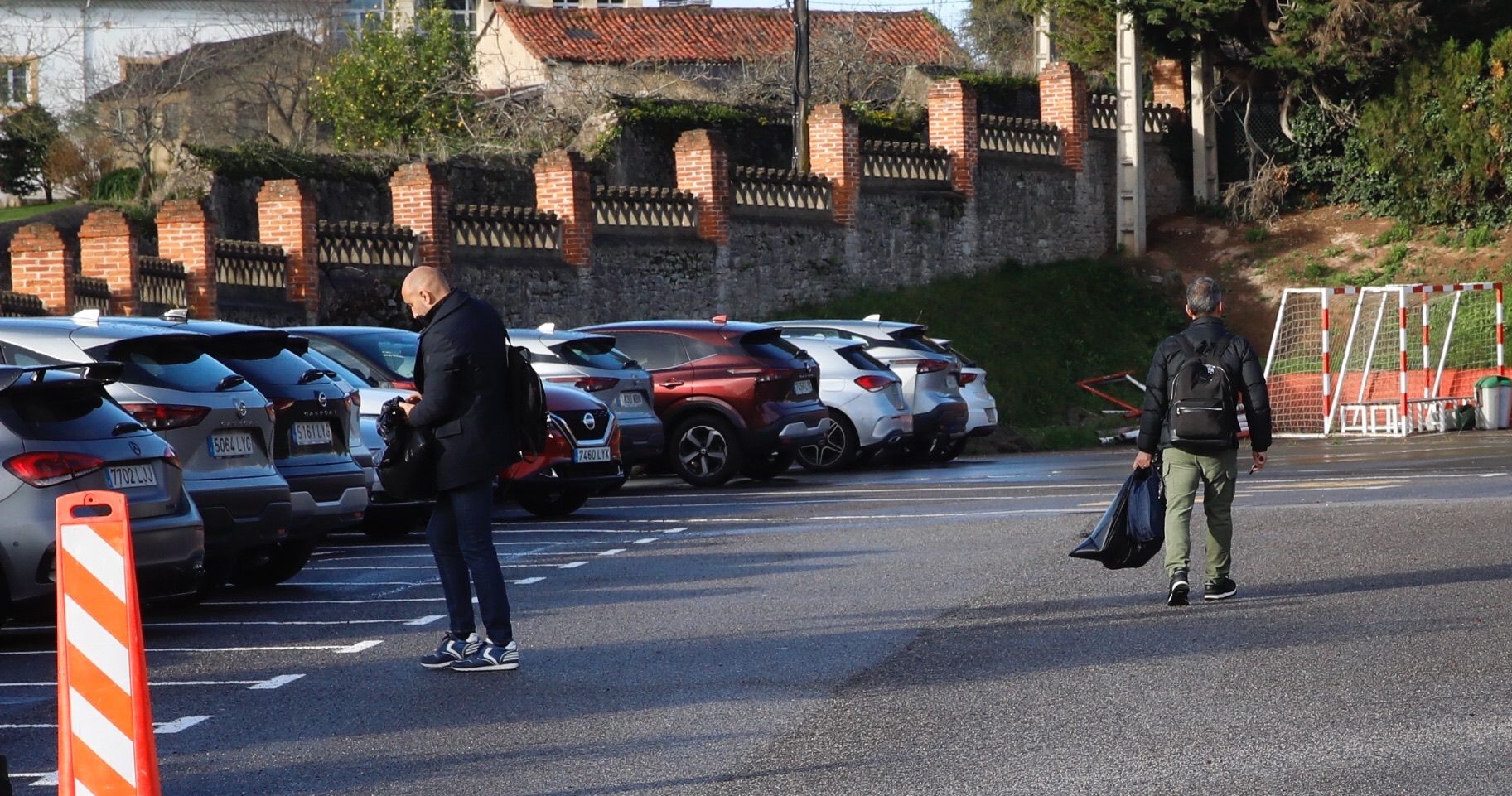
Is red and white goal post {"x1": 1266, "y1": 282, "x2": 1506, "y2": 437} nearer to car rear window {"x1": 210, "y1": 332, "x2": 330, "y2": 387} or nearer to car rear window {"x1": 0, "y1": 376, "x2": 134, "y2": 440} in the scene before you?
car rear window {"x1": 210, "y1": 332, "x2": 330, "y2": 387}

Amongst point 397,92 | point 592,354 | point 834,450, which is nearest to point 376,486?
point 592,354

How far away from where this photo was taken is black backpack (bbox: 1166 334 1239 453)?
35.9 ft

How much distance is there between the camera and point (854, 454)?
914 inches

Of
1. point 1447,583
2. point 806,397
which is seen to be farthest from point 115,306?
point 1447,583

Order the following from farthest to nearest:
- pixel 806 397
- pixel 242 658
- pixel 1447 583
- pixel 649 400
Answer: pixel 806 397
pixel 649 400
pixel 1447 583
pixel 242 658

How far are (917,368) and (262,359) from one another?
1202 centimetres

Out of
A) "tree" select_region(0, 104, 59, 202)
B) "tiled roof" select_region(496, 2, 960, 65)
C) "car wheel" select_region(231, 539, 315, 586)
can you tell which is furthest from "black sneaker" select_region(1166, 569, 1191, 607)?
"tiled roof" select_region(496, 2, 960, 65)

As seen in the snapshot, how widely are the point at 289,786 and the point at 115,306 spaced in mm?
18459

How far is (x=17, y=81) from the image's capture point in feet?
199

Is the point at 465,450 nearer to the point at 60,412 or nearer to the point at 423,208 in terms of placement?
the point at 60,412

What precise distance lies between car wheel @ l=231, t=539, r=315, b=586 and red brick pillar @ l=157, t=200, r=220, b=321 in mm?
13178

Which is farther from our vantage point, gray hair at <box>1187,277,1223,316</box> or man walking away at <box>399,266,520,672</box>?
gray hair at <box>1187,277,1223,316</box>

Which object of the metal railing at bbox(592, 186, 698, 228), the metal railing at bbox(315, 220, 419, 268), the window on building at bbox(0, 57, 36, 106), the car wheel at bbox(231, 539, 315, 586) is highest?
the window on building at bbox(0, 57, 36, 106)

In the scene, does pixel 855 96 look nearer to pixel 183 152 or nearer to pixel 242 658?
pixel 183 152
